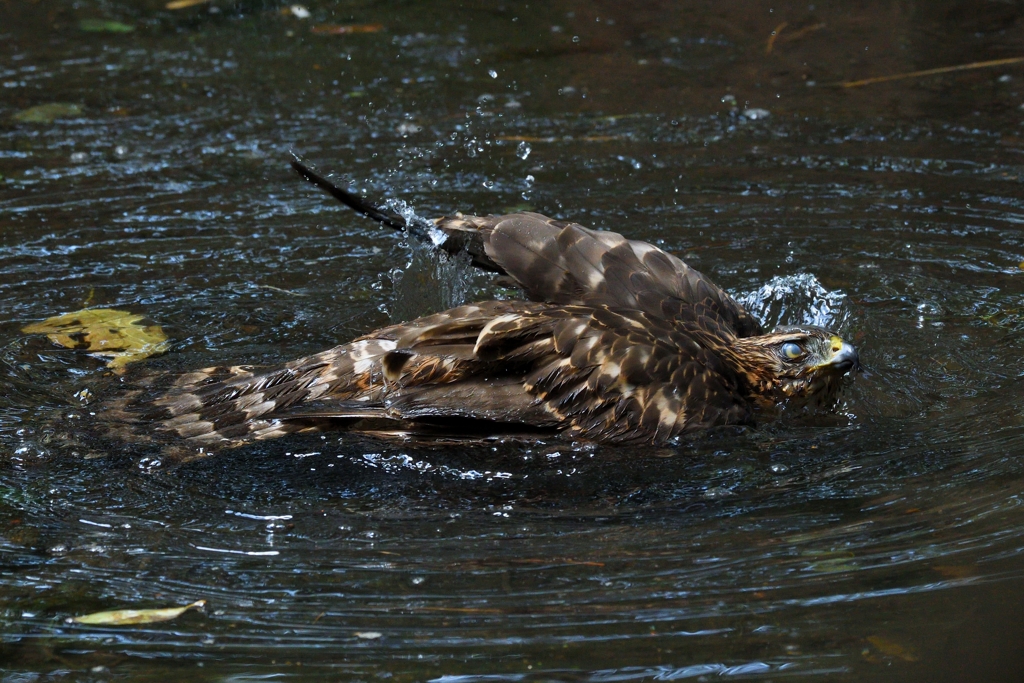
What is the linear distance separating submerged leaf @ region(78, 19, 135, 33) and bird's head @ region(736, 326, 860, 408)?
7174 millimetres

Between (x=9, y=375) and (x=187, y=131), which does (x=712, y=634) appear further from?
(x=187, y=131)

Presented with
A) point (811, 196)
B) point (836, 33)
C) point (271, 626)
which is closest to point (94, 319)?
point (271, 626)

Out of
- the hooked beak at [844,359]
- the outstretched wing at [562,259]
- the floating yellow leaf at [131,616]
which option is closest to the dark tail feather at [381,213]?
the outstretched wing at [562,259]

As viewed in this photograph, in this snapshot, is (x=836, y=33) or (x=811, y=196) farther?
(x=836, y=33)

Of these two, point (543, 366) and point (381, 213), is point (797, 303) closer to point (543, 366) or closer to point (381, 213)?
point (543, 366)

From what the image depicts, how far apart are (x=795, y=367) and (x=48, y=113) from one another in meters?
5.62

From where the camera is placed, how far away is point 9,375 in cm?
493

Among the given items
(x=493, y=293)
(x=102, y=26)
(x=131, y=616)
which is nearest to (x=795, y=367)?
(x=493, y=293)

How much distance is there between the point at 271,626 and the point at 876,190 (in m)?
4.75

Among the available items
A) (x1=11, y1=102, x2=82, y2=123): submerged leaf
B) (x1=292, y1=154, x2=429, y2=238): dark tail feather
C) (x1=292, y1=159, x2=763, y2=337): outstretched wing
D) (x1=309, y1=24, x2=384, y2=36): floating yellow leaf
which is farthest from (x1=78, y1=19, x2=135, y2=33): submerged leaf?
(x1=292, y1=159, x2=763, y2=337): outstretched wing

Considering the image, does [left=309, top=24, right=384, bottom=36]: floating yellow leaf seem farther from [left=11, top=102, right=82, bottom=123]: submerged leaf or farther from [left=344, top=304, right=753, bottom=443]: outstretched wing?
[left=344, top=304, right=753, bottom=443]: outstretched wing

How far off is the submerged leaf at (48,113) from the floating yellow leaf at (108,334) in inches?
119

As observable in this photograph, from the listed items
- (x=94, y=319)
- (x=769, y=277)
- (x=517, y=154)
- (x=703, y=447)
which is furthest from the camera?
(x=517, y=154)

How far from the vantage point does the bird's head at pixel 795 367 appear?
483 centimetres
